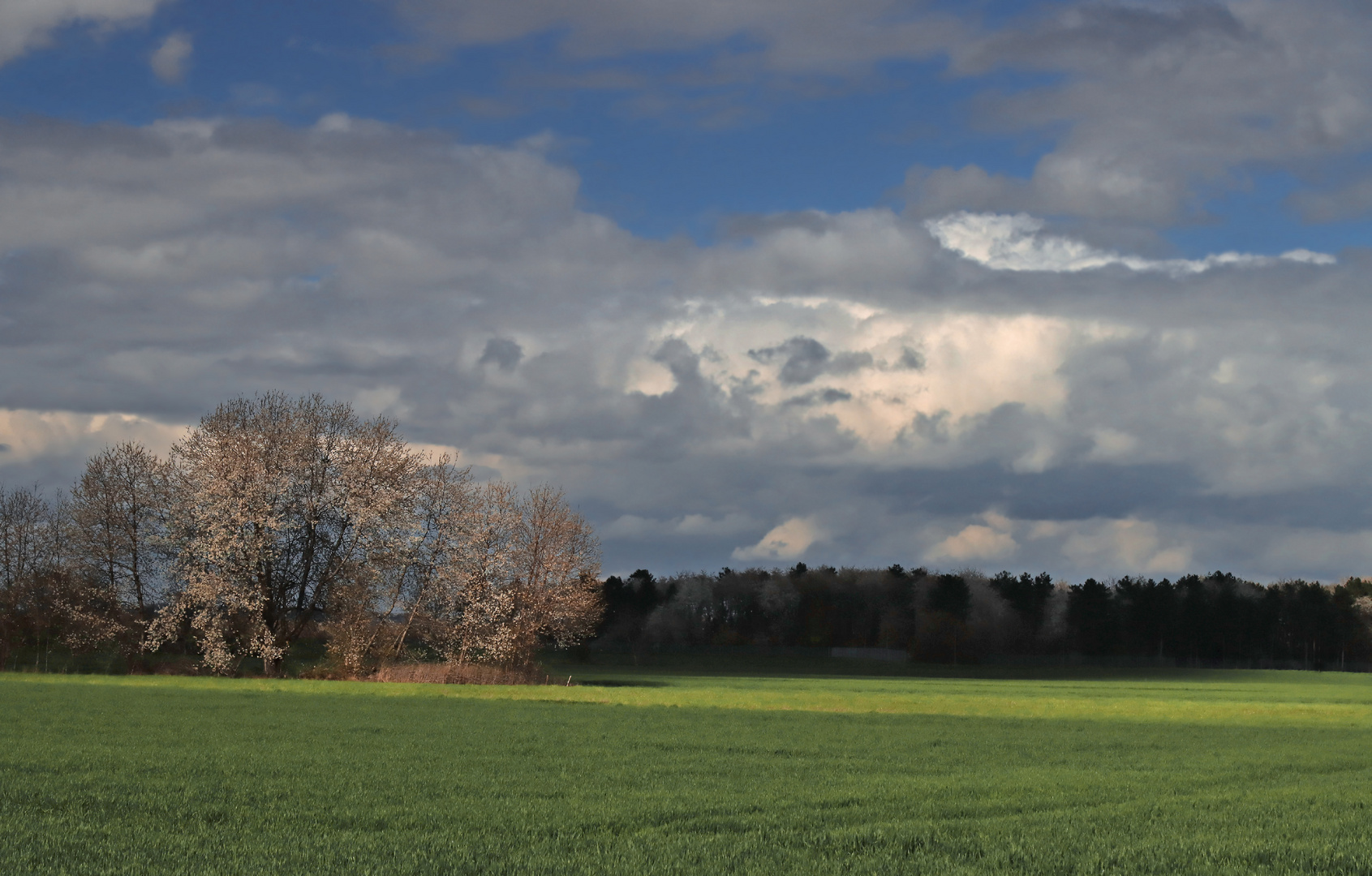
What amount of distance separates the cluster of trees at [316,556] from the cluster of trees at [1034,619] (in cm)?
9708

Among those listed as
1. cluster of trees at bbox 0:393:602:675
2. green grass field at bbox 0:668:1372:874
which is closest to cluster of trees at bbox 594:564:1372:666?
cluster of trees at bbox 0:393:602:675

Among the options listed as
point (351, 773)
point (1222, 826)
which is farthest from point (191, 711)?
point (1222, 826)

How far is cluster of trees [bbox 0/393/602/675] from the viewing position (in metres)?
62.9

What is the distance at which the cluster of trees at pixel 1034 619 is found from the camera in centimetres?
15700

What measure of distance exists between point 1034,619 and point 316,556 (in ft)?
402

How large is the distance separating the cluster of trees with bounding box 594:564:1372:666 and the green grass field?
4753 inches

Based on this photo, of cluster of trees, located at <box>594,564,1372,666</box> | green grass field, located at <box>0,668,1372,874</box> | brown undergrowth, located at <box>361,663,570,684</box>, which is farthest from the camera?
cluster of trees, located at <box>594,564,1372,666</box>

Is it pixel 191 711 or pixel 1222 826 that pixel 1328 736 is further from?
pixel 191 711

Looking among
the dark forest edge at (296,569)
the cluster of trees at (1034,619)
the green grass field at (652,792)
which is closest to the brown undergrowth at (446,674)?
the dark forest edge at (296,569)

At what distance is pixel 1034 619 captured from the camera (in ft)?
543

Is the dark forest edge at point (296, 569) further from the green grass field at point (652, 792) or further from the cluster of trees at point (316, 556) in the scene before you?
the green grass field at point (652, 792)

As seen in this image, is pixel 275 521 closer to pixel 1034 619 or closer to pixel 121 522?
pixel 121 522

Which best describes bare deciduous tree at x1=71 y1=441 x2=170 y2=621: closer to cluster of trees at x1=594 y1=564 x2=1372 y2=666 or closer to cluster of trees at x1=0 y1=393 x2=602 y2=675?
cluster of trees at x1=0 y1=393 x2=602 y2=675

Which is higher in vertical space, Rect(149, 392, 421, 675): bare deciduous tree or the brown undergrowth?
Rect(149, 392, 421, 675): bare deciduous tree
